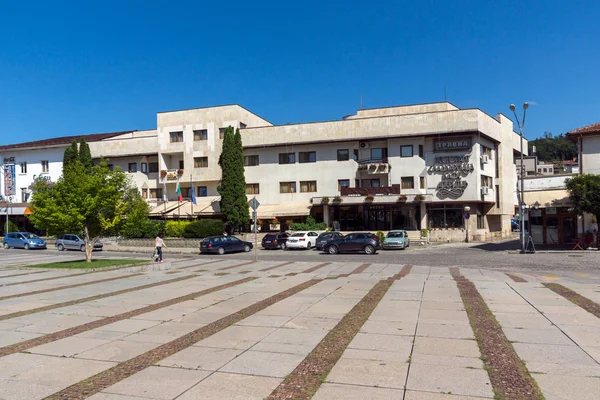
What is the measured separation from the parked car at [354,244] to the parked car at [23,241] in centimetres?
2744

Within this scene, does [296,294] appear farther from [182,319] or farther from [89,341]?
[89,341]

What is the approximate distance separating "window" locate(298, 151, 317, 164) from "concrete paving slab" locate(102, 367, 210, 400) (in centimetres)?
4412

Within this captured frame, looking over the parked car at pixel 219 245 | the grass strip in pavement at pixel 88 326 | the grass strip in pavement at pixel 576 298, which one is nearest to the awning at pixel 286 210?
the parked car at pixel 219 245

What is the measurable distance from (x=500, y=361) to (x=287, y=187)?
44.3 m

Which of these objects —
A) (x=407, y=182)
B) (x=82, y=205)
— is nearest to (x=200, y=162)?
(x=407, y=182)

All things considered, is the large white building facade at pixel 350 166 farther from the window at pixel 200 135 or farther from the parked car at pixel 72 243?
the parked car at pixel 72 243

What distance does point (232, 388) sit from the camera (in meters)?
5.74

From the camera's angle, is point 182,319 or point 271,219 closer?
point 182,319

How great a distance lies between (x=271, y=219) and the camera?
49.5m

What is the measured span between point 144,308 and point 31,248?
38780mm

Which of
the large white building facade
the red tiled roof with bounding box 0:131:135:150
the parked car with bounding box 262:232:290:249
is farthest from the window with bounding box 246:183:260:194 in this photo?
the red tiled roof with bounding box 0:131:135:150

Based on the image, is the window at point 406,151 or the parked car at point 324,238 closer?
the parked car at point 324,238

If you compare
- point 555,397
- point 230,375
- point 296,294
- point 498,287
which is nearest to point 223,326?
point 230,375

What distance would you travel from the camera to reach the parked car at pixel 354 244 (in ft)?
108
